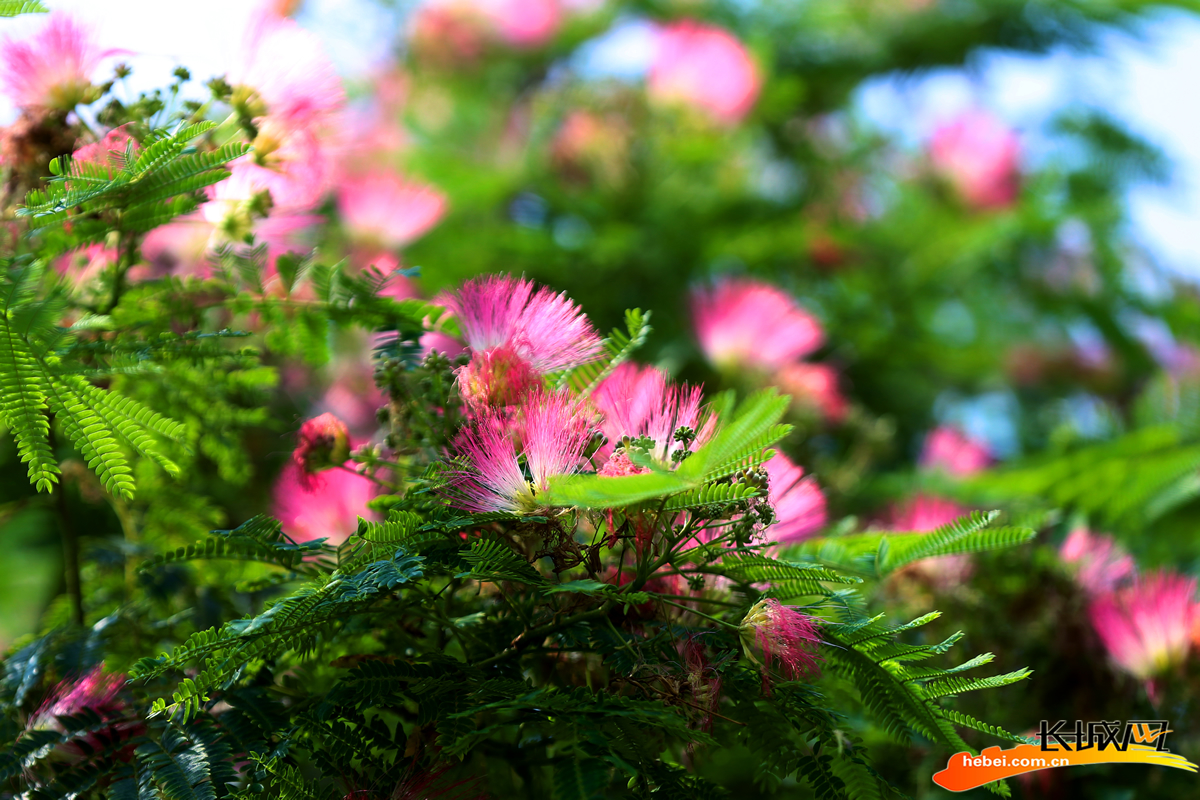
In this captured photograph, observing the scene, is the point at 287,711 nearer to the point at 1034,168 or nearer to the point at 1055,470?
the point at 1055,470

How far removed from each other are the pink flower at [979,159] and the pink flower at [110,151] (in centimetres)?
335

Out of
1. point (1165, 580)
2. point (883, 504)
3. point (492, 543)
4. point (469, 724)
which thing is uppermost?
point (492, 543)

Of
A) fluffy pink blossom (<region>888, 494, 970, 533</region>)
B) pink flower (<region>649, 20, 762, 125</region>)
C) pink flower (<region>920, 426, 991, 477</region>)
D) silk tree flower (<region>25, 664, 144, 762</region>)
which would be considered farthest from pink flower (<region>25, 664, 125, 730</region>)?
pink flower (<region>649, 20, 762, 125</region>)

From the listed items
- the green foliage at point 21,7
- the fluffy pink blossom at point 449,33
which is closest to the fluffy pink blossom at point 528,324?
the green foliage at point 21,7

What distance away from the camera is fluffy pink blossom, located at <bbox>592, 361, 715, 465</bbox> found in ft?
3.59

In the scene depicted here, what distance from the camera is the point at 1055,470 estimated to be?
2.56 metres

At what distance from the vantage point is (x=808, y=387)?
2.54m

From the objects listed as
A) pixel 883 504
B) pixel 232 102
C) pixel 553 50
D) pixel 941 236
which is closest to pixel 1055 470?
pixel 883 504

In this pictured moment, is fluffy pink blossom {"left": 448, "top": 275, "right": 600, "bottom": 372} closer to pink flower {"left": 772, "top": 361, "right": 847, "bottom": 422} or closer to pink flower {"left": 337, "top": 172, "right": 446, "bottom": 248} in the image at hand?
pink flower {"left": 772, "top": 361, "right": 847, "bottom": 422}

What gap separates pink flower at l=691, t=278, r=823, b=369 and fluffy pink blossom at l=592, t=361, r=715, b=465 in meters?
1.24

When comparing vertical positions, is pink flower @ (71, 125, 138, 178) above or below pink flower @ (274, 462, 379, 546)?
above

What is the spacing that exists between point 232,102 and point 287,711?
34.9 inches

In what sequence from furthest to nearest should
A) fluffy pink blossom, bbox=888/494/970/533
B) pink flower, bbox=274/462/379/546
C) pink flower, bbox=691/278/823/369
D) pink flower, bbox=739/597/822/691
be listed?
1. pink flower, bbox=691/278/823/369
2. fluffy pink blossom, bbox=888/494/970/533
3. pink flower, bbox=274/462/379/546
4. pink flower, bbox=739/597/822/691

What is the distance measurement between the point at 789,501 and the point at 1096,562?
125cm
